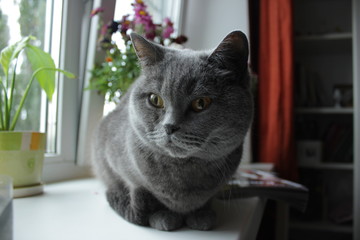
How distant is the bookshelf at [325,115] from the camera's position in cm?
229

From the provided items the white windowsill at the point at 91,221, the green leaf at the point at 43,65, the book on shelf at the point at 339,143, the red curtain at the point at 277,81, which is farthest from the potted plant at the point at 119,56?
the book on shelf at the point at 339,143

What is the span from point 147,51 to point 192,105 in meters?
0.18

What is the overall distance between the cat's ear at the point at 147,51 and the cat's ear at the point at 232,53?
0.40 ft

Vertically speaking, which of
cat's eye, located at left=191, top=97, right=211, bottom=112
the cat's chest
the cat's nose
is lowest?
the cat's chest

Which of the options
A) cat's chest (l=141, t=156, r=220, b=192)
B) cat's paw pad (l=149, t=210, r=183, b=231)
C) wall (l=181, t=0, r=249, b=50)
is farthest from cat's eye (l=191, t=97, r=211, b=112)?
wall (l=181, t=0, r=249, b=50)

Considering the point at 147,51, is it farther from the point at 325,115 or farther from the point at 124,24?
the point at 325,115

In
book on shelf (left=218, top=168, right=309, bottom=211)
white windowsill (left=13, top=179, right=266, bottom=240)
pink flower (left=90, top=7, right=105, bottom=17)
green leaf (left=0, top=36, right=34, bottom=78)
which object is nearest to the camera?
white windowsill (left=13, top=179, right=266, bottom=240)

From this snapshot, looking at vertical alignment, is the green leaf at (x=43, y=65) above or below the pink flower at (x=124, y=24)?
below

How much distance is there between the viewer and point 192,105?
66 cm

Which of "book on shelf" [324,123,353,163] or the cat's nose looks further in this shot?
"book on shelf" [324,123,353,163]

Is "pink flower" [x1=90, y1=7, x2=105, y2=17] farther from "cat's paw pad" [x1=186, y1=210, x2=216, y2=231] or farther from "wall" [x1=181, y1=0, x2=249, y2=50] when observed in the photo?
"cat's paw pad" [x1=186, y1=210, x2=216, y2=231]

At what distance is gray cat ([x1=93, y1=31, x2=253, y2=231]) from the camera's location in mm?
652

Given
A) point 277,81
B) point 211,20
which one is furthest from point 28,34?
A: point 277,81

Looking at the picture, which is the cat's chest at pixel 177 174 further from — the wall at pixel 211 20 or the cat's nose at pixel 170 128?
the wall at pixel 211 20
